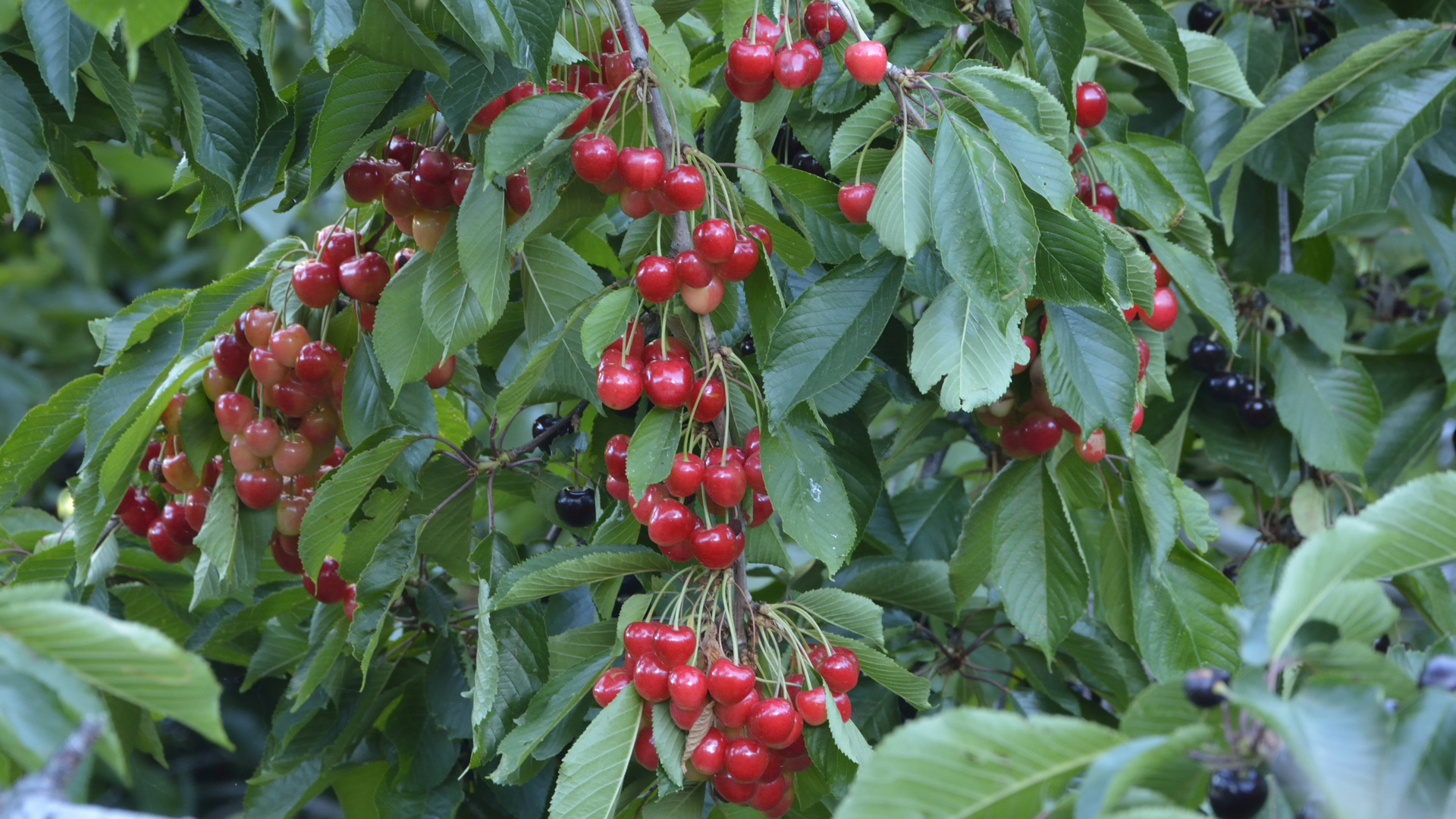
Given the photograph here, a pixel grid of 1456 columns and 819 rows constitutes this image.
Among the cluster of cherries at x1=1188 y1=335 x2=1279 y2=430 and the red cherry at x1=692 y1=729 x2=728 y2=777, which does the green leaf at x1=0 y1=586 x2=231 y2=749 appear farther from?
the cluster of cherries at x1=1188 y1=335 x2=1279 y2=430

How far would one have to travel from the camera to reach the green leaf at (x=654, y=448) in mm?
881

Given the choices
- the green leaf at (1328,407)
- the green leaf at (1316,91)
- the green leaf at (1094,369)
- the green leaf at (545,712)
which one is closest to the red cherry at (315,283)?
the green leaf at (545,712)

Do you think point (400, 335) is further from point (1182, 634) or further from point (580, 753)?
point (1182, 634)

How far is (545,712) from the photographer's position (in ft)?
3.06

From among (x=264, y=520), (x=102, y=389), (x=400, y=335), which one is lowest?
(x=264, y=520)

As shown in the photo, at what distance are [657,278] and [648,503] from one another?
175 mm

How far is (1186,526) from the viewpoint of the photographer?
41.5 inches

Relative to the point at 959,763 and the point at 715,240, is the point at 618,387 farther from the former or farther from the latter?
the point at 959,763

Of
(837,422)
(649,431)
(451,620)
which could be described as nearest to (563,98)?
(649,431)

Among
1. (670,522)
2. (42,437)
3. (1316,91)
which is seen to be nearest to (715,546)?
(670,522)

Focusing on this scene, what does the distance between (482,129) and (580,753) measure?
1.72ft

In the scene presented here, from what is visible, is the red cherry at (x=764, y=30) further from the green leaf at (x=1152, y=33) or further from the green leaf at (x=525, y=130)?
the green leaf at (x=1152, y=33)

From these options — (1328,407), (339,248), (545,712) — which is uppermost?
(339,248)

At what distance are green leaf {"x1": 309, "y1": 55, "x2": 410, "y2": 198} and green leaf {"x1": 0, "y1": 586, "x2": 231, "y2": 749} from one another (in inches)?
20.1
